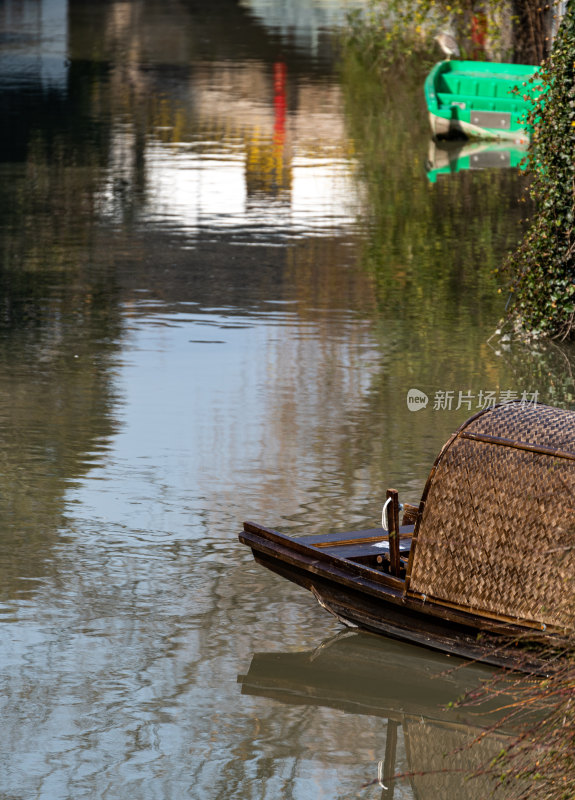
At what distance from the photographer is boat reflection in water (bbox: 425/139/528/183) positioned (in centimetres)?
2305

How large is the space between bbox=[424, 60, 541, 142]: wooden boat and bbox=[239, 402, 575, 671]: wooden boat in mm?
19402

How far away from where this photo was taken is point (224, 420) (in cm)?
1103

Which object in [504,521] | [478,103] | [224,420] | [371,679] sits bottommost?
[371,679]

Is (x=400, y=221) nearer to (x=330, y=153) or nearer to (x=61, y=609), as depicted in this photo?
(x=330, y=153)

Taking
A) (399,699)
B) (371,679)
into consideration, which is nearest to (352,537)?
(371,679)

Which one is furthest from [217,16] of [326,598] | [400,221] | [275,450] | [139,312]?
[326,598]

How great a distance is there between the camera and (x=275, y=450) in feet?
33.9

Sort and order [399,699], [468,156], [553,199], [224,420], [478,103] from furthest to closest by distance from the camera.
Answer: [478,103] < [468,156] < [553,199] < [224,420] < [399,699]

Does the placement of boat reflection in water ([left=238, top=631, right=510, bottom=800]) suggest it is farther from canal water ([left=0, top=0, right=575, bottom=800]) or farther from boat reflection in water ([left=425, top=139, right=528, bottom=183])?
boat reflection in water ([left=425, top=139, right=528, bottom=183])

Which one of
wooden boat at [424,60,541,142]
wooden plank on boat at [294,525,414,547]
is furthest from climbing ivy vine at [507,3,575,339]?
wooden boat at [424,60,541,142]

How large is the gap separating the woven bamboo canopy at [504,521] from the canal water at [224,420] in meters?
0.45

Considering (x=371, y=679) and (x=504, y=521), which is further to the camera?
(x=371, y=679)

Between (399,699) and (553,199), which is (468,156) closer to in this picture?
(553,199)

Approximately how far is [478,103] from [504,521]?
20688 millimetres
